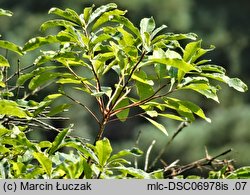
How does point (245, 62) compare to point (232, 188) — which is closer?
point (232, 188)

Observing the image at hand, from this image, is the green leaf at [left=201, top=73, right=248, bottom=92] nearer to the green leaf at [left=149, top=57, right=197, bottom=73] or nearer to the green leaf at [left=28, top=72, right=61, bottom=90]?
the green leaf at [left=149, top=57, right=197, bottom=73]

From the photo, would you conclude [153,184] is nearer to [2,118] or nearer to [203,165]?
[2,118]

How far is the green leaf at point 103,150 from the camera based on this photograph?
121 centimetres

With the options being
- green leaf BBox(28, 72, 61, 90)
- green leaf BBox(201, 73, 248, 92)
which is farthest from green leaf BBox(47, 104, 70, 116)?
green leaf BBox(201, 73, 248, 92)

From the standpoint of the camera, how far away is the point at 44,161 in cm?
118

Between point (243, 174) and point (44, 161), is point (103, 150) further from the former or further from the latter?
point (243, 174)

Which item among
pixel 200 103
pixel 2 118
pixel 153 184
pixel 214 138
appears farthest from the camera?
pixel 200 103

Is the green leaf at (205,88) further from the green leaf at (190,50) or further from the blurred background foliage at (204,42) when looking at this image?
the blurred background foliage at (204,42)

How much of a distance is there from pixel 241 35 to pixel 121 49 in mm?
13700

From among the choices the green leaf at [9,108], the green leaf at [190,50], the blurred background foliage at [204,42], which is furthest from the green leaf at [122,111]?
the blurred background foliage at [204,42]

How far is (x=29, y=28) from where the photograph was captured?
13688 mm

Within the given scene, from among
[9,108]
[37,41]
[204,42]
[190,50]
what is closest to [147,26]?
[190,50]

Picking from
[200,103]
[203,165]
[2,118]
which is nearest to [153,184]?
[2,118]

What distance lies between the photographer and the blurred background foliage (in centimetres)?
1221
